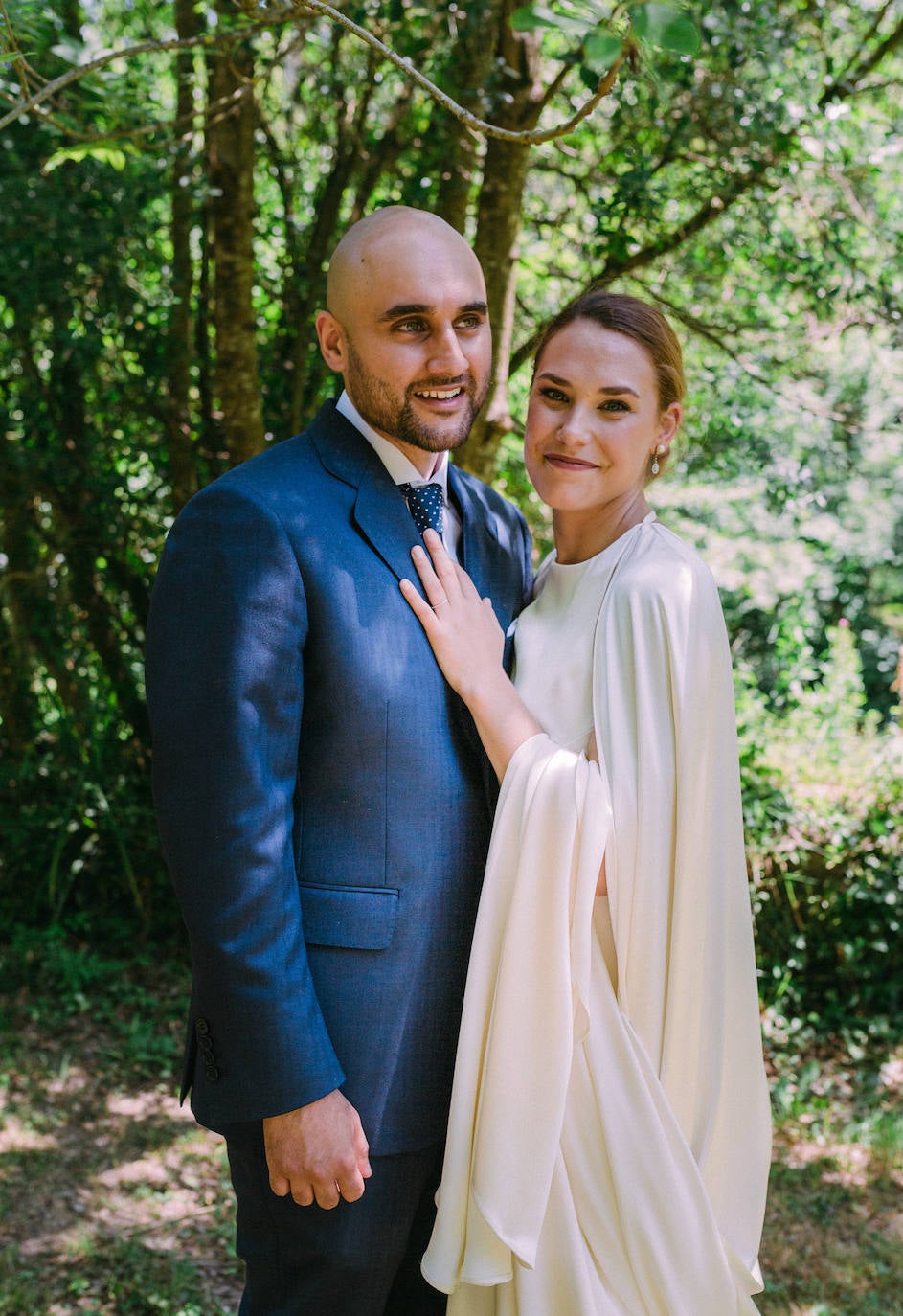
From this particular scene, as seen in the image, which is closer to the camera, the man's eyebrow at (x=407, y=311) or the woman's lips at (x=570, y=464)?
the man's eyebrow at (x=407, y=311)

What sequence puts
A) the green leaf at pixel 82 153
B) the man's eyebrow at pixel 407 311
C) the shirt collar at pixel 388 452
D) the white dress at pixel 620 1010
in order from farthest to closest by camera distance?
the green leaf at pixel 82 153, the shirt collar at pixel 388 452, the man's eyebrow at pixel 407 311, the white dress at pixel 620 1010

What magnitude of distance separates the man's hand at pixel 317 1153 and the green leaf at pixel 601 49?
1.50 metres

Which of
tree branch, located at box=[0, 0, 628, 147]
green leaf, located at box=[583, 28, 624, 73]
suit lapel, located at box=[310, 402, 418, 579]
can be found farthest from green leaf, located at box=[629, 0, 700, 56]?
suit lapel, located at box=[310, 402, 418, 579]

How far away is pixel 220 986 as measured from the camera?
1767 millimetres

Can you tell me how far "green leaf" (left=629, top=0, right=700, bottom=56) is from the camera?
1.08 meters

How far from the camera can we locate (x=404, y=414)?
201cm

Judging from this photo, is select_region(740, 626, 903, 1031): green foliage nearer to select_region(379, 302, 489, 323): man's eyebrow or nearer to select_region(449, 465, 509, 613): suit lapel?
select_region(449, 465, 509, 613): suit lapel

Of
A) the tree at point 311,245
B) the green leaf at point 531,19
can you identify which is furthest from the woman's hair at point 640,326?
the tree at point 311,245

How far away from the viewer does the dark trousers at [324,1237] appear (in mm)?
1878

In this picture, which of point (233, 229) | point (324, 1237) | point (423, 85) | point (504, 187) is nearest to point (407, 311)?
point (423, 85)

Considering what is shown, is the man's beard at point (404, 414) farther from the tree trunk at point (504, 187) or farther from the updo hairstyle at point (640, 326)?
the tree trunk at point (504, 187)

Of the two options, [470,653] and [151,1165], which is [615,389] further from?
[151,1165]

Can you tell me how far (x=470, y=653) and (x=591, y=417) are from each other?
1.84 feet

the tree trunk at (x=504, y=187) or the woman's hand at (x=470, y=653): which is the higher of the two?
the tree trunk at (x=504, y=187)
